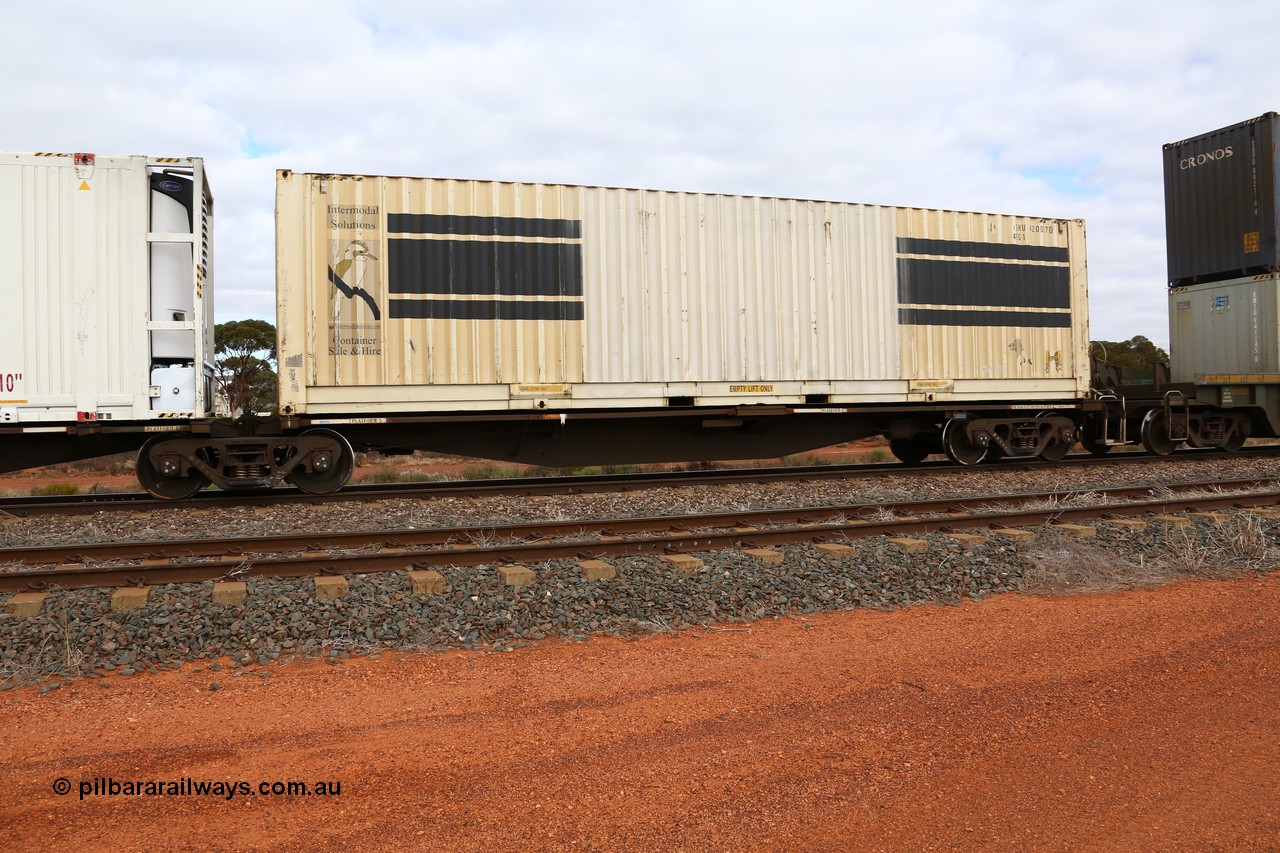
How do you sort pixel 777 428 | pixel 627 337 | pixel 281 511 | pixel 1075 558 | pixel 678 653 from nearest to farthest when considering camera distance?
pixel 678 653 < pixel 1075 558 < pixel 281 511 < pixel 627 337 < pixel 777 428

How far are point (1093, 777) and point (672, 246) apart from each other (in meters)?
8.29

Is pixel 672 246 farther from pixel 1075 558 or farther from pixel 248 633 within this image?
pixel 248 633

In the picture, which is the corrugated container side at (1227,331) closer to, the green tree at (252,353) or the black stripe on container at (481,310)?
the black stripe on container at (481,310)

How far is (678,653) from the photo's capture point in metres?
4.56

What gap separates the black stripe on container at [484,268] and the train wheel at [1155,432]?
30.9 feet

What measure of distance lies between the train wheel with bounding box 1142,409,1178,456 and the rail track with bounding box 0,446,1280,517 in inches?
36.3

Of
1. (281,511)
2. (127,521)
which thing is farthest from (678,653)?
(127,521)

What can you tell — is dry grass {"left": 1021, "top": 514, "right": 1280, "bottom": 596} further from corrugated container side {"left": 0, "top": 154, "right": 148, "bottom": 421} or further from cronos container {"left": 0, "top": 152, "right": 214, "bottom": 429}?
corrugated container side {"left": 0, "top": 154, "right": 148, "bottom": 421}

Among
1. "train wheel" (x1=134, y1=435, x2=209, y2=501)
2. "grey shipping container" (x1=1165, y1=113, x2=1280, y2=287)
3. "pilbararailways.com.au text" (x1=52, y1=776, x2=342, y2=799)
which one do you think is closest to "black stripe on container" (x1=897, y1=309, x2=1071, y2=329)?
"grey shipping container" (x1=1165, y1=113, x2=1280, y2=287)

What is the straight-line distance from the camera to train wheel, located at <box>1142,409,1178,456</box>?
13484mm

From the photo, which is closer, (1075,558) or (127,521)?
(1075,558)

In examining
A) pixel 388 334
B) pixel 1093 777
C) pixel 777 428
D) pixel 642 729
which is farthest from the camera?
pixel 777 428

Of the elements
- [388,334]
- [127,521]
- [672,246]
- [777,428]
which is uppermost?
[672,246]

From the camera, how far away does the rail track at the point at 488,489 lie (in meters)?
8.86
